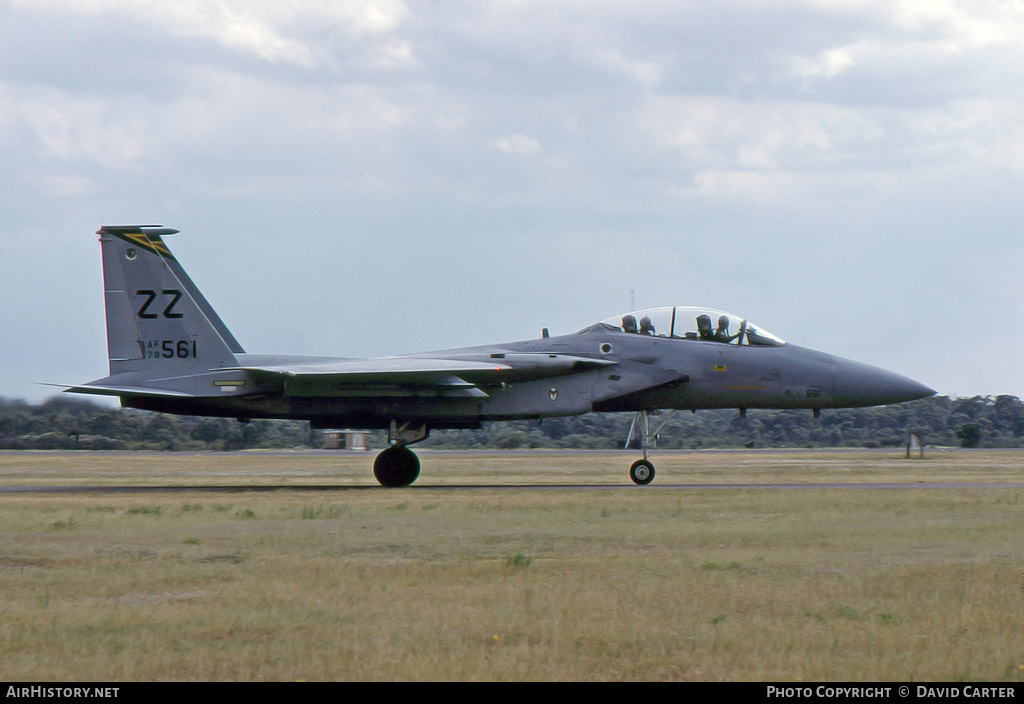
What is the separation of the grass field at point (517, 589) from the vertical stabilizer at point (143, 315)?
485 centimetres

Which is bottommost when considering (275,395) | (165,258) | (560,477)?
(560,477)

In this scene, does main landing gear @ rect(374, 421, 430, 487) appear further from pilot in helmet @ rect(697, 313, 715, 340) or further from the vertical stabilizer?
pilot in helmet @ rect(697, 313, 715, 340)

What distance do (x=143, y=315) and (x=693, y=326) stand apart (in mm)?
10963

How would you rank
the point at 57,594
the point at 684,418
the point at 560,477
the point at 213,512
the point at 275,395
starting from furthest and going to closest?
the point at 684,418 → the point at 560,477 → the point at 275,395 → the point at 213,512 → the point at 57,594

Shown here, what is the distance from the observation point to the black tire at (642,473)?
70.2 ft

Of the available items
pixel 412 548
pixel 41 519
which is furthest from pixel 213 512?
pixel 412 548

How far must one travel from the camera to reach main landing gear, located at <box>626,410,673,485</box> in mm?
21406

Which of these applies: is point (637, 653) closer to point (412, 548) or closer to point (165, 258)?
point (412, 548)

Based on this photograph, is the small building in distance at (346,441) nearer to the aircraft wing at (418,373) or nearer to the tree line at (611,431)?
the tree line at (611,431)

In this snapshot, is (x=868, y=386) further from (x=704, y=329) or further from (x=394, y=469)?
(x=394, y=469)

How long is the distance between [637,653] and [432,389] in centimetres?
1477

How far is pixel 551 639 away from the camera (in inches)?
267

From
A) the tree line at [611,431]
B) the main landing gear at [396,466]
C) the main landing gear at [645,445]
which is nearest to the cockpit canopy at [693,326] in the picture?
the main landing gear at [645,445]

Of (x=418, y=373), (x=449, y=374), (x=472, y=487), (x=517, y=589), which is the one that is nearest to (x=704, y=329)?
(x=449, y=374)
